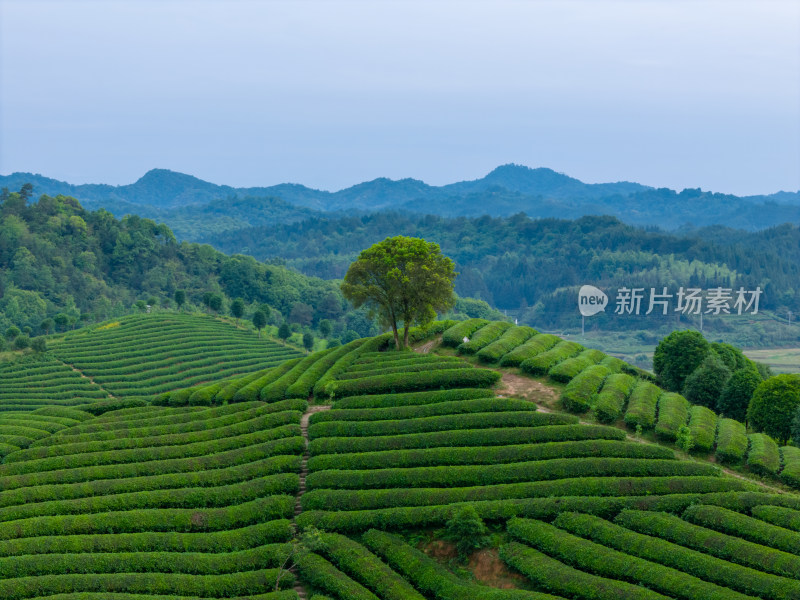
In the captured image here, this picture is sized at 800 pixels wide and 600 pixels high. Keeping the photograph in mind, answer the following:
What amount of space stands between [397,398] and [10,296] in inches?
4526

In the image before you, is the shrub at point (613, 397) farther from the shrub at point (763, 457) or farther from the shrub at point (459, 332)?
the shrub at point (459, 332)

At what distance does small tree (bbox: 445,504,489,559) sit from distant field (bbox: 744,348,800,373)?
122 m

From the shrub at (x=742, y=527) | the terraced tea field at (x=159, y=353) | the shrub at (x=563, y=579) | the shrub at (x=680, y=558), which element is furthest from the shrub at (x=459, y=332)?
the terraced tea field at (x=159, y=353)

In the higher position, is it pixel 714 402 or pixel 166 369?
pixel 714 402

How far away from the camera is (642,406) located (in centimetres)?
3847

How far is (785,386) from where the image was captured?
1622 inches

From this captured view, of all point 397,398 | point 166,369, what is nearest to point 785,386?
point 397,398

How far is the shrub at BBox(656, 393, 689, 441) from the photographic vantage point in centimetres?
3588

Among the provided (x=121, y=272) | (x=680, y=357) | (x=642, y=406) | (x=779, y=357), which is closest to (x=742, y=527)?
(x=642, y=406)

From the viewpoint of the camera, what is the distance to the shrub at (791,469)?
3241 cm

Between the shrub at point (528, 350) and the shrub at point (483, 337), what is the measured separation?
92.6 inches

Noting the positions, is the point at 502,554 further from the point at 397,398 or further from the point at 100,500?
the point at 100,500

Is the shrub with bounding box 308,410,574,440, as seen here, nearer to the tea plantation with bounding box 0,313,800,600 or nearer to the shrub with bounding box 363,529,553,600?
the tea plantation with bounding box 0,313,800,600

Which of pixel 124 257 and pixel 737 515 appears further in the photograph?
pixel 124 257
